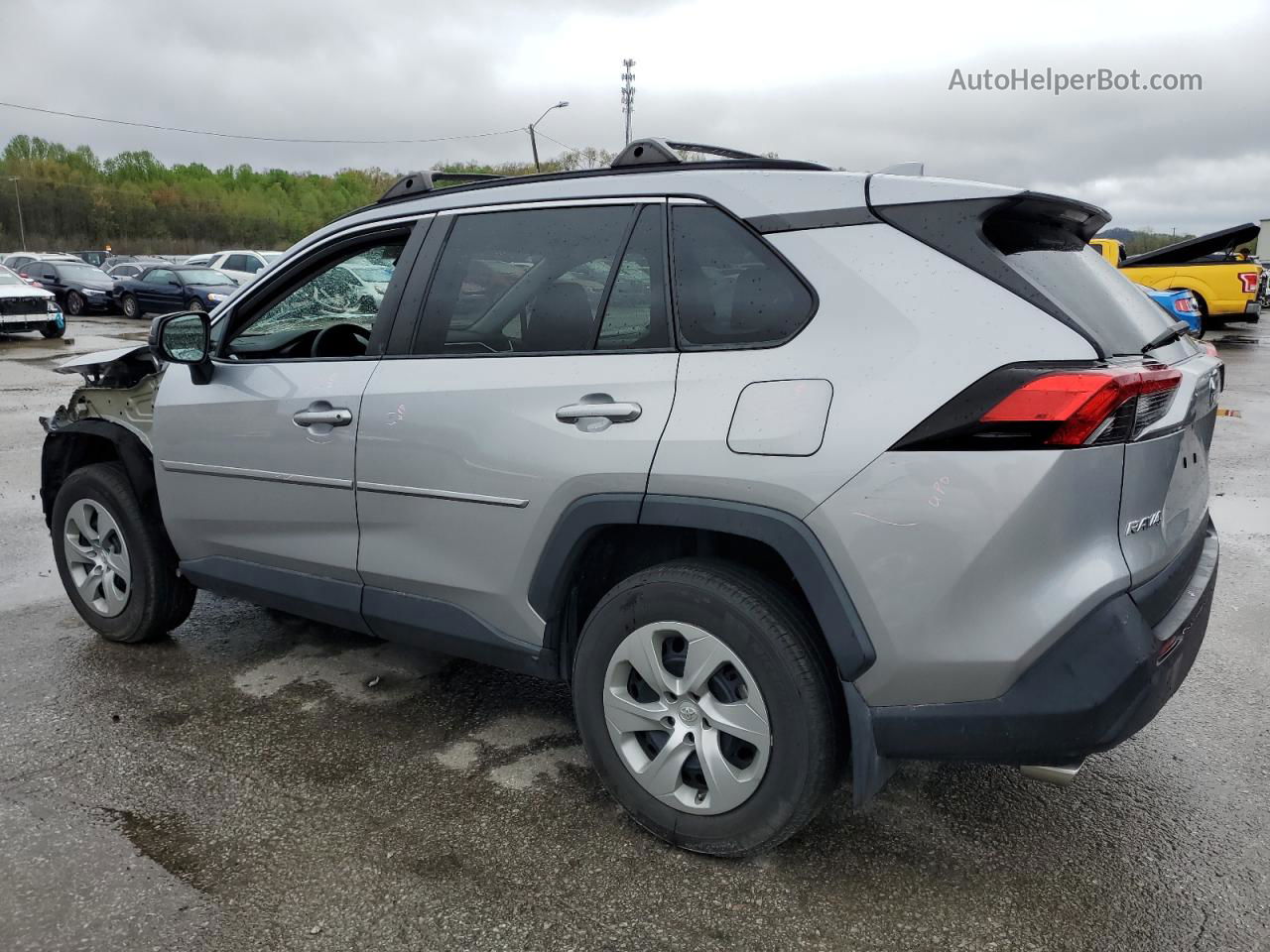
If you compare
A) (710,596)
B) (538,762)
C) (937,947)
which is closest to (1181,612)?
(937,947)

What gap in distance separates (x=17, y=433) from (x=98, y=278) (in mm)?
19431

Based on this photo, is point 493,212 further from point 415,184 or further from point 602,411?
point 602,411

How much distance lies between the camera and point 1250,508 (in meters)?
6.36

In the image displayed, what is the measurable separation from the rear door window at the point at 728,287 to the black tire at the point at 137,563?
2.54 metres

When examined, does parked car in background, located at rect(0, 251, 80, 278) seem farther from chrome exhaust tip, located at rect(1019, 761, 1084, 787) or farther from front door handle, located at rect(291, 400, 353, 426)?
chrome exhaust tip, located at rect(1019, 761, 1084, 787)

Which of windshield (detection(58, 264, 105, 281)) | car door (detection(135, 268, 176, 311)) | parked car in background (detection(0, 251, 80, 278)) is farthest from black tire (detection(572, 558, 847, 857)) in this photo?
parked car in background (detection(0, 251, 80, 278))

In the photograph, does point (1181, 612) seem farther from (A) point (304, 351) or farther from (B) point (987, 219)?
(A) point (304, 351)

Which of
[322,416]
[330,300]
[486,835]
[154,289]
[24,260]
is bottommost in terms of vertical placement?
[486,835]

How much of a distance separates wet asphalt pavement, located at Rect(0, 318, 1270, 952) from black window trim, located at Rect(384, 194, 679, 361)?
130 cm

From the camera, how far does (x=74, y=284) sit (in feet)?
85.6

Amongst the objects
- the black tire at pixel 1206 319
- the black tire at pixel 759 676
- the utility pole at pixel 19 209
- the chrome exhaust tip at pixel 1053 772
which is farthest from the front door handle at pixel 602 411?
the utility pole at pixel 19 209

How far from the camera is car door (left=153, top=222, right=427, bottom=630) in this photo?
325 cm

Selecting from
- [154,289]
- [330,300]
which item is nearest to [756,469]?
[330,300]

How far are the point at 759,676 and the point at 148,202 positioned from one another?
87316 millimetres
